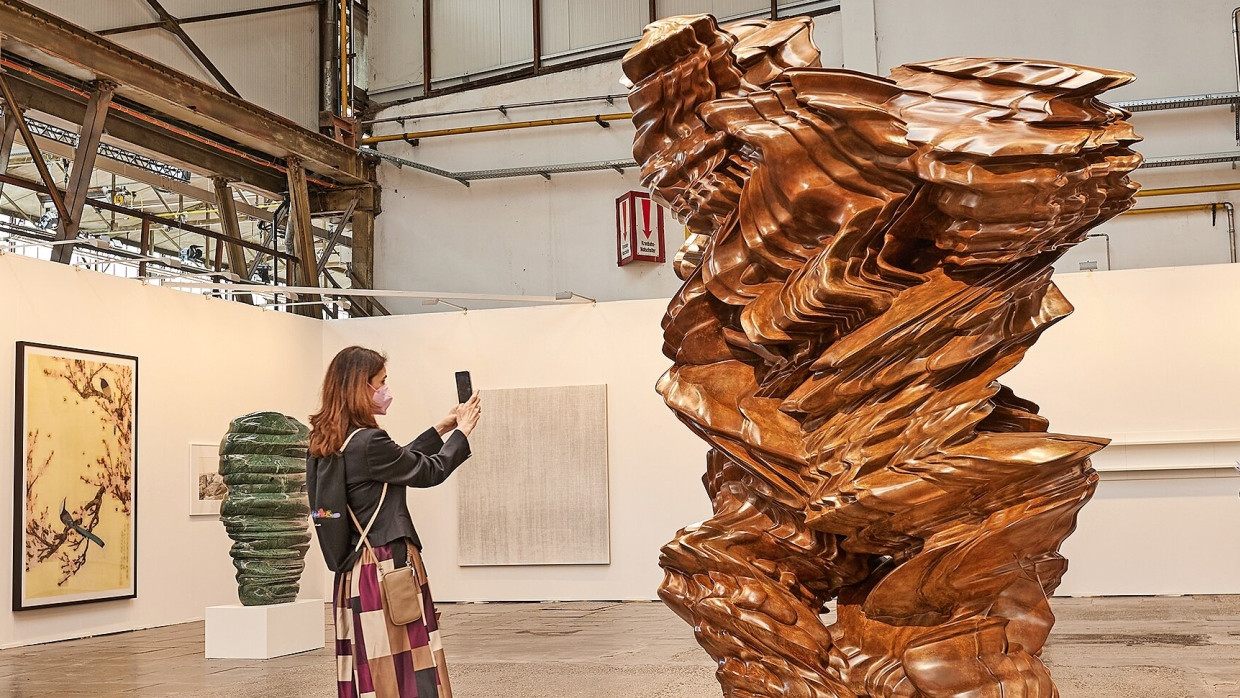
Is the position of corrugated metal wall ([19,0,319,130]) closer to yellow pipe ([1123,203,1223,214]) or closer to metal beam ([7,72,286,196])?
metal beam ([7,72,286,196])

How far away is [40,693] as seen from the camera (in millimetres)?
5047

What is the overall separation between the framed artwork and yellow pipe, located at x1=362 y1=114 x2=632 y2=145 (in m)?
4.36

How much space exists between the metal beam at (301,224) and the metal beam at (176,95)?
0.19 m

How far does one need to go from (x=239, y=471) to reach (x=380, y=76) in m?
6.98

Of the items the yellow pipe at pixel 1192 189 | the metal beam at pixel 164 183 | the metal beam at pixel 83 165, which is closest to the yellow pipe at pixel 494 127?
the metal beam at pixel 164 183

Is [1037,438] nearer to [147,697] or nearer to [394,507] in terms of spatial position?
[394,507]

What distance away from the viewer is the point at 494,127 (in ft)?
36.9

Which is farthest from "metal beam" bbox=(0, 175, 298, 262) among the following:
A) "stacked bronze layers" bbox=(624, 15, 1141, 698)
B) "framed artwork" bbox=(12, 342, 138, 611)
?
"stacked bronze layers" bbox=(624, 15, 1141, 698)

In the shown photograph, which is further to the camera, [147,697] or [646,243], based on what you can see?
[646,243]

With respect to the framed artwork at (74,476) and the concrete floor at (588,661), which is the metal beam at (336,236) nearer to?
the framed artwork at (74,476)

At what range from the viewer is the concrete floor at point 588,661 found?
4.56 m

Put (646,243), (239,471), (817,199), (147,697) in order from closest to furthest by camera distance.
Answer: (817,199), (147,697), (239,471), (646,243)

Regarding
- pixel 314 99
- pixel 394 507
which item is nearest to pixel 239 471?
pixel 394 507

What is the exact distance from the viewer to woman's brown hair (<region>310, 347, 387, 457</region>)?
3076 mm
